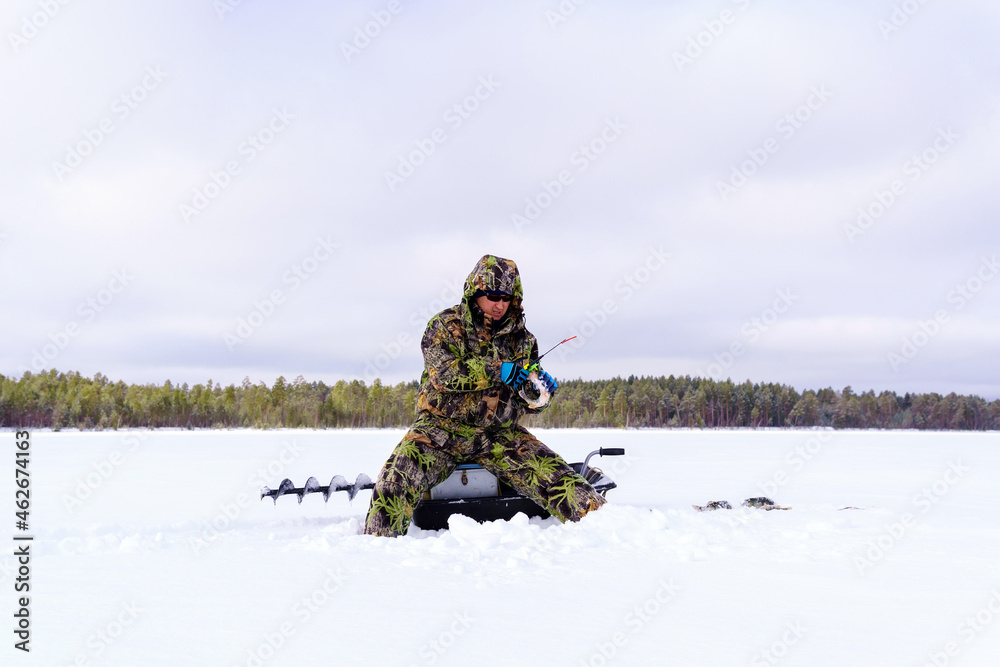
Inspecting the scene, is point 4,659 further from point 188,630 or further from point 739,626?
point 739,626

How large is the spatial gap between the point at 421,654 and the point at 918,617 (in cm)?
213

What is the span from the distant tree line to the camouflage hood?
6481cm

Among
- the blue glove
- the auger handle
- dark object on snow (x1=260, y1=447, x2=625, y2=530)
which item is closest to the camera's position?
the blue glove

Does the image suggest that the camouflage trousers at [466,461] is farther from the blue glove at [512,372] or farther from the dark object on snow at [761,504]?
the dark object on snow at [761,504]

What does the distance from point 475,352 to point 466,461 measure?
908mm

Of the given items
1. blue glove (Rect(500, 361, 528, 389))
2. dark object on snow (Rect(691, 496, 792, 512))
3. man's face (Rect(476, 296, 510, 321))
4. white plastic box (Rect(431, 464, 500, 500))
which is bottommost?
dark object on snow (Rect(691, 496, 792, 512))

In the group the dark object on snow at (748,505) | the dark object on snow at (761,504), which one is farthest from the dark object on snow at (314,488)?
the dark object on snow at (761,504)

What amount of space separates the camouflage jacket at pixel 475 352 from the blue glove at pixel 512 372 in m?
0.17

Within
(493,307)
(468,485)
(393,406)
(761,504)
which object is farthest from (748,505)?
(393,406)

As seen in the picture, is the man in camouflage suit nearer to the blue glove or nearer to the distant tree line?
the blue glove

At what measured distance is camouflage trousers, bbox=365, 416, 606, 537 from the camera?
511 centimetres

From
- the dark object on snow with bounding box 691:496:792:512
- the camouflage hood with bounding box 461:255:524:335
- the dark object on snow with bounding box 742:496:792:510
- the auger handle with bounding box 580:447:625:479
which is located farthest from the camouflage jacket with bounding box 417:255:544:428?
the dark object on snow with bounding box 742:496:792:510

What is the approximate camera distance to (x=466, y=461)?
229 inches

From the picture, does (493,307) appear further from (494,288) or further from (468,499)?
(468,499)
